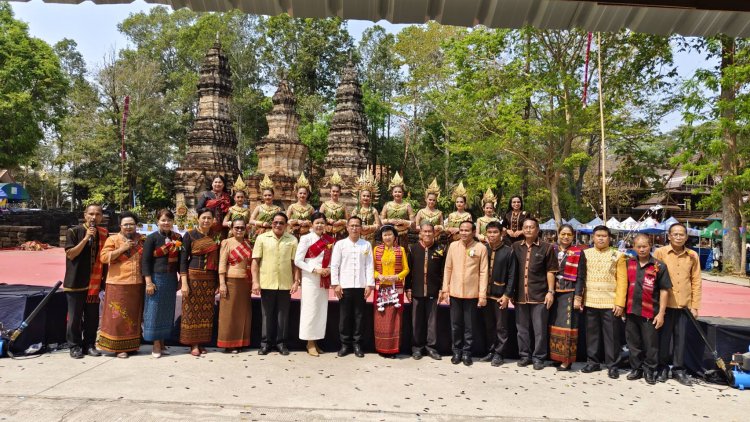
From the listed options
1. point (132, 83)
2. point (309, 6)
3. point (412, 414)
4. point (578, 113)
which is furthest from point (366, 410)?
point (132, 83)

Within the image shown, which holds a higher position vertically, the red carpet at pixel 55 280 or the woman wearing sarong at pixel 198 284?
the woman wearing sarong at pixel 198 284

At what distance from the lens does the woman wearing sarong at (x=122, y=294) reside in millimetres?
5523

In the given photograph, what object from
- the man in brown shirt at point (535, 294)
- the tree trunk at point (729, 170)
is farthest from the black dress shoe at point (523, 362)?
the tree trunk at point (729, 170)

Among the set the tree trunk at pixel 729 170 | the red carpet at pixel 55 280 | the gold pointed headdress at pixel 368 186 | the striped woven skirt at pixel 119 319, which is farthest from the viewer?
the tree trunk at pixel 729 170

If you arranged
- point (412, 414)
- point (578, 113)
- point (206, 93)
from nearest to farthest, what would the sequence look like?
point (412, 414), point (578, 113), point (206, 93)

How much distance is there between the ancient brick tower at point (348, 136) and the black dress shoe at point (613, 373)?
20.9m

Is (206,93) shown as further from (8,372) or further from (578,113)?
(8,372)

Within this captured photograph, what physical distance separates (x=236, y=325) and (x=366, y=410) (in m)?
2.29

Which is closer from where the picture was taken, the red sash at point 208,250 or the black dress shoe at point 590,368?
the black dress shoe at point 590,368

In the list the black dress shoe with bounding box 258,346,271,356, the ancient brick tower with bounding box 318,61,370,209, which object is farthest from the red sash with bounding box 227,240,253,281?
the ancient brick tower with bounding box 318,61,370,209

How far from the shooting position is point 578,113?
19.5m

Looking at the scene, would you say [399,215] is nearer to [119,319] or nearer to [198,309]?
[198,309]

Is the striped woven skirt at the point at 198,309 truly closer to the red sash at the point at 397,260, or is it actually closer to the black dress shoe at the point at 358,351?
the black dress shoe at the point at 358,351

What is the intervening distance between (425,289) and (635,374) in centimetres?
233
